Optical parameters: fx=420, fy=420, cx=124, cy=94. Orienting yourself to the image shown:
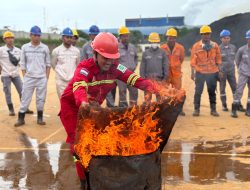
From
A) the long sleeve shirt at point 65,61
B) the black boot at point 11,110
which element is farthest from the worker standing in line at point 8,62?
the long sleeve shirt at point 65,61

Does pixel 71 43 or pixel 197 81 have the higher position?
pixel 71 43

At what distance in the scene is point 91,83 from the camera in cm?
404

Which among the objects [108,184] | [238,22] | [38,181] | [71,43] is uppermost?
[238,22]

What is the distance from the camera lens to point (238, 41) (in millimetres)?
40062

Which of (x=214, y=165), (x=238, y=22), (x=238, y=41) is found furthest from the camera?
(x=238, y=22)

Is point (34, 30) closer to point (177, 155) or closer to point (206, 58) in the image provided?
point (206, 58)

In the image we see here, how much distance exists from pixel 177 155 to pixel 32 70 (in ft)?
12.0

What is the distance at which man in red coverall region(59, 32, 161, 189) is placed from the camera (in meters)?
3.68

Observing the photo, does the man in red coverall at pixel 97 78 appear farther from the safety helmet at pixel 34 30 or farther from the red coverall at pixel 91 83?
the safety helmet at pixel 34 30

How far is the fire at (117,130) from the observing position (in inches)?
124

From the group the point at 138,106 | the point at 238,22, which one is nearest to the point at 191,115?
the point at 138,106

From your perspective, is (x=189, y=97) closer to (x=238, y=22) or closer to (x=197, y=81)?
(x=197, y=81)

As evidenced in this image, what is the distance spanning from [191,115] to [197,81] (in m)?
0.79

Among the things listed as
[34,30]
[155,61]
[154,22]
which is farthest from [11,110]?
[154,22]
